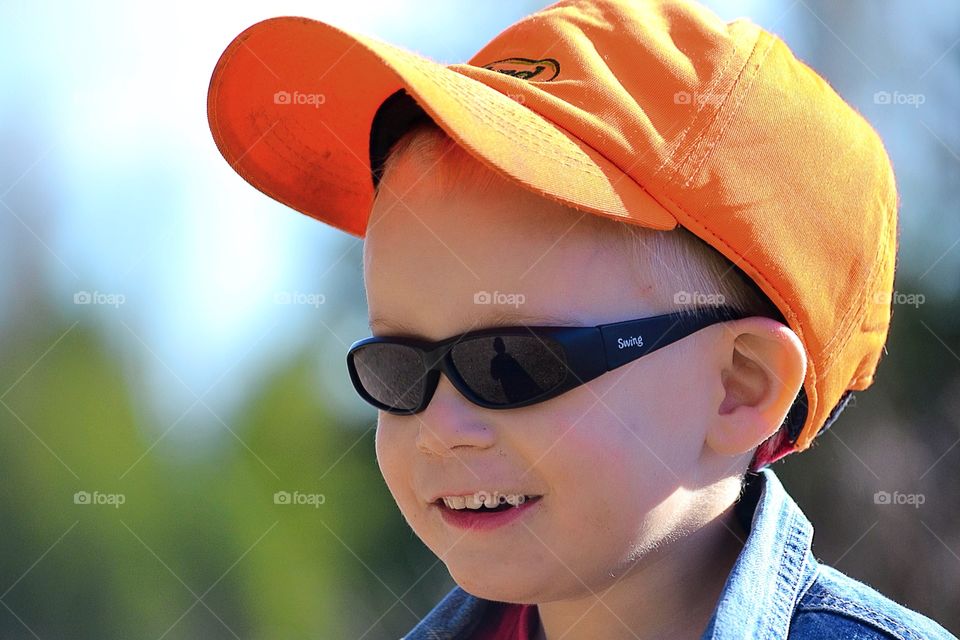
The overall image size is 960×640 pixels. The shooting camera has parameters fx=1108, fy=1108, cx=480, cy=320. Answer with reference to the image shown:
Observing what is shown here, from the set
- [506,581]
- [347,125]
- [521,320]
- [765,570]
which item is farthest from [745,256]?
[347,125]

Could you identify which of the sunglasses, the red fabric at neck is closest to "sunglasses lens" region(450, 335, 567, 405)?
the sunglasses

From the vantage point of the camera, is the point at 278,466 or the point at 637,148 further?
the point at 278,466

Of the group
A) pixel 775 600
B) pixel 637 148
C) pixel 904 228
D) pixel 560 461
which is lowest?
pixel 904 228

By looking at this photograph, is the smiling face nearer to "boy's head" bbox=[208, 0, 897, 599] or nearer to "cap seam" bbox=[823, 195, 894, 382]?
"boy's head" bbox=[208, 0, 897, 599]

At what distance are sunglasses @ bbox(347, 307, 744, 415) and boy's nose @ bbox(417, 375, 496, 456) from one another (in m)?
0.01

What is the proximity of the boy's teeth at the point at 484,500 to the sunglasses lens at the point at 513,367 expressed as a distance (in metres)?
0.13

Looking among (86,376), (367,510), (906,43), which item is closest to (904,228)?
(906,43)

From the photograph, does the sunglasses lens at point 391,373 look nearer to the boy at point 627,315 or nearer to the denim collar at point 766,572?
the boy at point 627,315

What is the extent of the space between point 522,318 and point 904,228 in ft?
10.1

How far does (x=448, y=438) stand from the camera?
57.4 inches

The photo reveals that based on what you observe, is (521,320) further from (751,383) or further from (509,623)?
(509,623)

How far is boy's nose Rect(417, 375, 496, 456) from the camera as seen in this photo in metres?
1.45

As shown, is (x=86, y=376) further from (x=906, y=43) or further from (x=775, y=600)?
(x=775, y=600)

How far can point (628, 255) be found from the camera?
4.87ft
